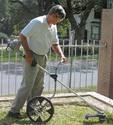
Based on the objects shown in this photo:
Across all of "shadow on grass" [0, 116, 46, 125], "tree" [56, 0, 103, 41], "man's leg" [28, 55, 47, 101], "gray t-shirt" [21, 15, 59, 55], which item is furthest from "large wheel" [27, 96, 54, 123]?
"tree" [56, 0, 103, 41]

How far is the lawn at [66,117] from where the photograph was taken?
20.7 ft

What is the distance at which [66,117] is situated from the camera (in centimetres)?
674

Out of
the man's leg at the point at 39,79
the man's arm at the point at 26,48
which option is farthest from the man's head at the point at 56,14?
the man's leg at the point at 39,79

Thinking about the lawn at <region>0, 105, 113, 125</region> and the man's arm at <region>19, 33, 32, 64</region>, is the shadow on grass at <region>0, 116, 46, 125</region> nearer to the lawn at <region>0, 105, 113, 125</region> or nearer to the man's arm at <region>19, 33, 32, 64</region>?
the lawn at <region>0, 105, 113, 125</region>

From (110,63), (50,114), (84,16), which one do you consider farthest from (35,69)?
(84,16)

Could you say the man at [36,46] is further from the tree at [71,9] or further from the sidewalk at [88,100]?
the tree at [71,9]

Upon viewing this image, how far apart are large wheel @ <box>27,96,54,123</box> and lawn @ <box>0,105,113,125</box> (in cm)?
12

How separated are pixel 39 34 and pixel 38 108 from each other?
3.66 feet

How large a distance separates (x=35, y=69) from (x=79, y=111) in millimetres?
1378

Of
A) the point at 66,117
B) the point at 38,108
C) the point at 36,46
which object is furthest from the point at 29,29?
the point at 66,117

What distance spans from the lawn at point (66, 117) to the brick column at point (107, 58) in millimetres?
1796

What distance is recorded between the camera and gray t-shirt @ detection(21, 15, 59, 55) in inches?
236

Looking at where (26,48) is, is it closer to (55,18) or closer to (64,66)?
(55,18)

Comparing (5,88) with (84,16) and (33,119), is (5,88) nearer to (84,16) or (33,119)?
(33,119)
